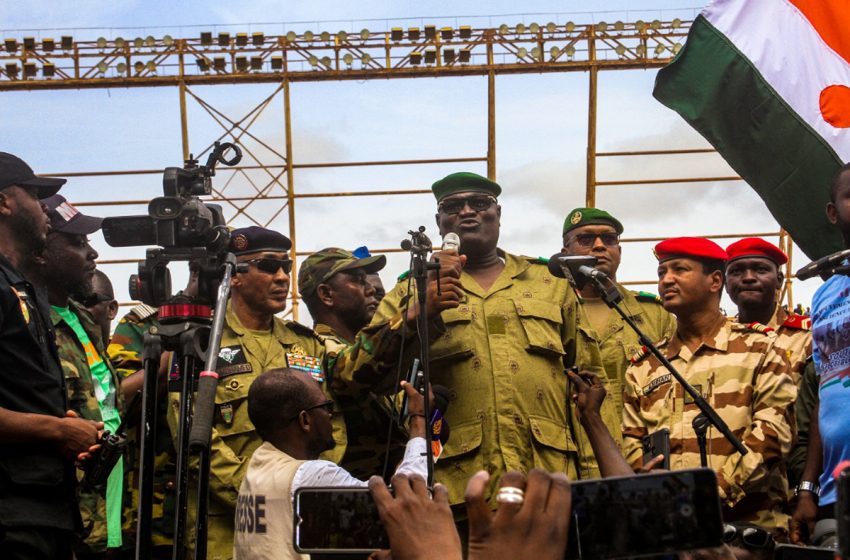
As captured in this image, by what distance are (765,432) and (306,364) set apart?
2.22m

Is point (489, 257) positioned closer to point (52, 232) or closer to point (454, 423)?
point (454, 423)

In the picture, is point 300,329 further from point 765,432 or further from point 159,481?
point 765,432

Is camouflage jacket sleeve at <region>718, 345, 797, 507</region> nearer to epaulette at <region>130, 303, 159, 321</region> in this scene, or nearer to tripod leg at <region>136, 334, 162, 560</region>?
tripod leg at <region>136, 334, 162, 560</region>

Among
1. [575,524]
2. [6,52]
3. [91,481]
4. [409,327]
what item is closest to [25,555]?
[91,481]

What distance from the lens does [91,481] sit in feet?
14.4

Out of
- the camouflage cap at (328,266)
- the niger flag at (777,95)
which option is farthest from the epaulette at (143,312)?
the niger flag at (777,95)

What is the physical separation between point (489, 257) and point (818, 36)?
2051mm

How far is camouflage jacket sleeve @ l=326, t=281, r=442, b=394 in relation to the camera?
214 inches

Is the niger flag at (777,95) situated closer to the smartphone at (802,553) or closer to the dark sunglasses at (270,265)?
the dark sunglasses at (270,265)

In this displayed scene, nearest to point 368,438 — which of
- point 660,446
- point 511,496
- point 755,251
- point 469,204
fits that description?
point 469,204

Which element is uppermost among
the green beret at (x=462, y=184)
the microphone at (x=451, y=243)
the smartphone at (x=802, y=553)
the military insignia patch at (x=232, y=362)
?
the green beret at (x=462, y=184)

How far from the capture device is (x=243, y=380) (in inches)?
230

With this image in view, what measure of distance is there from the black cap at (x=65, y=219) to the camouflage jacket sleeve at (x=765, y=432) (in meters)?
3.22

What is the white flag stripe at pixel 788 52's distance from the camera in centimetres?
596
